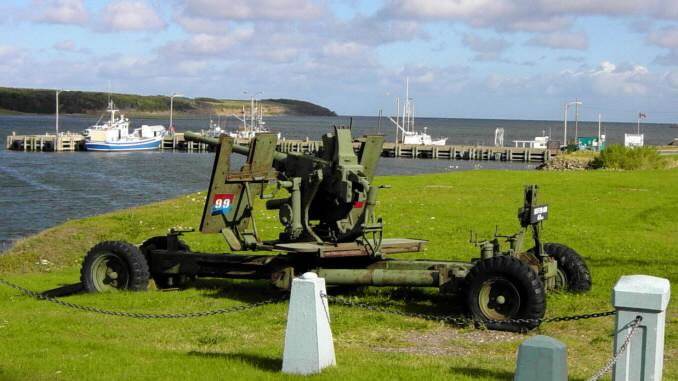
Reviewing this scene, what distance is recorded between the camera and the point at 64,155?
317 feet

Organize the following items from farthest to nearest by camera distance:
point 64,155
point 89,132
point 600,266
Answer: point 89,132
point 64,155
point 600,266

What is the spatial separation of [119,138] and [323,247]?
9624 centimetres

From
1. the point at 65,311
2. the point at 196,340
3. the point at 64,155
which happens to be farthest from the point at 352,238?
the point at 64,155

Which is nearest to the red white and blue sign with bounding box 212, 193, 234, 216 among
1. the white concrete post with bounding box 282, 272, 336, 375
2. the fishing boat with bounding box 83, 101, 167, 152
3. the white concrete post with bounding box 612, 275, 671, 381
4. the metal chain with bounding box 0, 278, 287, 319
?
the metal chain with bounding box 0, 278, 287, 319

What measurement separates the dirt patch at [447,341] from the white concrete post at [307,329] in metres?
2.17

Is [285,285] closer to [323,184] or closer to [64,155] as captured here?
[323,184]

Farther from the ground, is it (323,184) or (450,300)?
(323,184)

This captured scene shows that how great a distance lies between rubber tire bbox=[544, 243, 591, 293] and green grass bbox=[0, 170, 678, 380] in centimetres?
19

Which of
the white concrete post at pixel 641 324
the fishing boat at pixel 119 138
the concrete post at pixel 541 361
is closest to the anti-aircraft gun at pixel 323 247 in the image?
the white concrete post at pixel 641 324

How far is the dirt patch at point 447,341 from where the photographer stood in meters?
11.6

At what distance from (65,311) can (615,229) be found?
14.5 m

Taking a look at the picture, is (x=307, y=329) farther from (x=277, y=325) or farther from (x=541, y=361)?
(x=277, y=325)

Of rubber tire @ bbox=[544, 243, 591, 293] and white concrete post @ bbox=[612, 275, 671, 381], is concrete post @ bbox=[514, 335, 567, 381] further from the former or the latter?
rubber tire @ bbox=[544, 243, 591, 293]

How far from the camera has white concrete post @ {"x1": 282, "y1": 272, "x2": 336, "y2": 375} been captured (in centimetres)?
936
